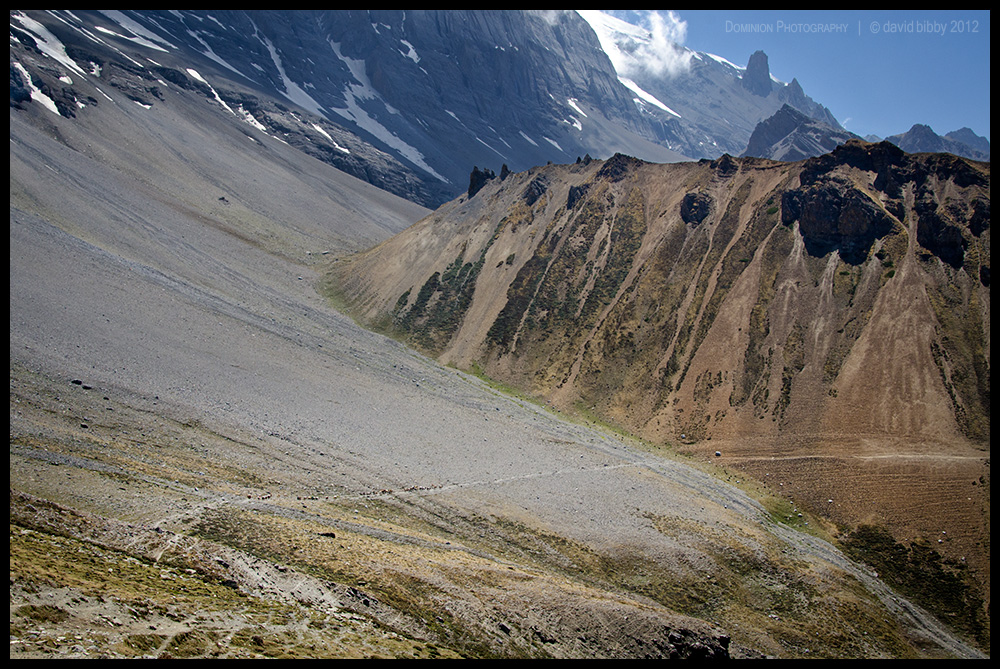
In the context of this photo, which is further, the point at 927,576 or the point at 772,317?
the point at 772,317

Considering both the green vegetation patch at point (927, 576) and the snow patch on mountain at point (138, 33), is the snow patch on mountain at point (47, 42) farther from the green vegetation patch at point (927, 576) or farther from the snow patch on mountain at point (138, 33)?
the green vegetation patch at point (927, 576)

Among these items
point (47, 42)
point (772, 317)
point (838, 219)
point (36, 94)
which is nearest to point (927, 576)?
point (772, 317)

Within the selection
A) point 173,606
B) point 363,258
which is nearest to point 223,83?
point 363,258

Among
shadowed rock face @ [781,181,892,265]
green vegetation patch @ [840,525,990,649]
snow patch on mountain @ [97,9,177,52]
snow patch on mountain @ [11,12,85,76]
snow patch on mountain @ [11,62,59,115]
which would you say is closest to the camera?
green vegetation patch @ [840,525,990,649]

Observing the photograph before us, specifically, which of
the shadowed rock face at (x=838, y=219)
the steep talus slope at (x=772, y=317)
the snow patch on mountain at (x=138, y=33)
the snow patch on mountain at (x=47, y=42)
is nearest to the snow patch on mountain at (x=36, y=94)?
the snow patch on mountain at (x=47, y=42)

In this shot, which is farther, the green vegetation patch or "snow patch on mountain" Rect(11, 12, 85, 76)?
"snow patch on mountain" Rect(11, 12, 85, 76)

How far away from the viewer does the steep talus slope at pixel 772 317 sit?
3622cm

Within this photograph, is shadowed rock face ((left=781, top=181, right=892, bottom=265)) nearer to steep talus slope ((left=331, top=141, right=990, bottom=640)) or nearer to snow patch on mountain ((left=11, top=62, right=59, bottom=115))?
steep talus slope ((left=331, top=141, right=990, bottom=640))

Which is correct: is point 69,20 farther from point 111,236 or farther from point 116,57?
point 111,236

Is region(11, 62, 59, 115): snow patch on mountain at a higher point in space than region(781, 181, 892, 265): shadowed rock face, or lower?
lower

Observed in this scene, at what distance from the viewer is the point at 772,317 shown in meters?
46.8

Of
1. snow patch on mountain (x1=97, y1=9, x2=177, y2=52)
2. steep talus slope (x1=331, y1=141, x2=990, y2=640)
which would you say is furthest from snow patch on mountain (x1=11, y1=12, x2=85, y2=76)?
steep talus slope (x1=331, y1=141, x2=990, y2=640)

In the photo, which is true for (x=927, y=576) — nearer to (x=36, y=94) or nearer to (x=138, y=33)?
(x=36, y=94)

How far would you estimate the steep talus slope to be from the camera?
36.2 metres
